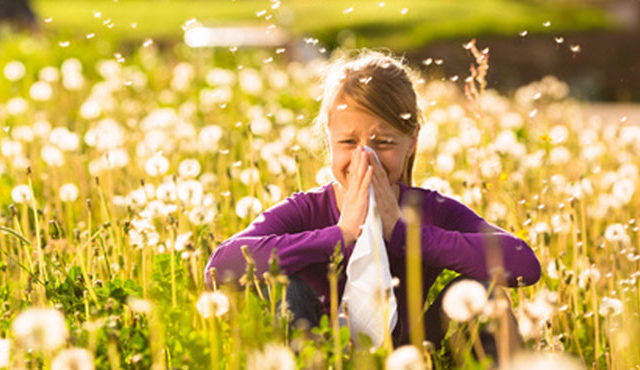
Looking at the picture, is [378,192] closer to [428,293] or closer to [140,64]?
[428,293]

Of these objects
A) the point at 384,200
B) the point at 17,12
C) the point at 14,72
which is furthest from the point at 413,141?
the point at 17,12

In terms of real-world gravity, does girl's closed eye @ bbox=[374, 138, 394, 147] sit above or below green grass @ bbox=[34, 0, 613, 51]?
above

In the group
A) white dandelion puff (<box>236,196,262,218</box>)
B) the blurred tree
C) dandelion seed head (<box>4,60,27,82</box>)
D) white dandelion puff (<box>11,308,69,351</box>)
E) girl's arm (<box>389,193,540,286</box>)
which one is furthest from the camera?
the blurred tree

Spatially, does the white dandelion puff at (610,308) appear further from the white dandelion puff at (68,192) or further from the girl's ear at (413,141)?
the white dandelion puff at (68,192)

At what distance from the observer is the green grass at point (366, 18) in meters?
14.9

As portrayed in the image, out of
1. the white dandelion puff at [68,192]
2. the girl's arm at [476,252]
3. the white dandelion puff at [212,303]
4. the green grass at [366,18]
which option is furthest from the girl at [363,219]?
the green grass at [366,18]

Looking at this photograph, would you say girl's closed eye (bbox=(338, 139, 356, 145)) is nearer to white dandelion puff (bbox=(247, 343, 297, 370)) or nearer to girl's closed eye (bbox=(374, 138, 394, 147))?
girl's closed eye (bbox=(374, 138, 394, 147))

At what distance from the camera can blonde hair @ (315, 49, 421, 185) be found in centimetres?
217

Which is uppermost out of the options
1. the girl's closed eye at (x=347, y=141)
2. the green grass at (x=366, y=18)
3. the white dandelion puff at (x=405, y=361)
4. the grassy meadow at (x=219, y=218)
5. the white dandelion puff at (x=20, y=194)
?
the girl's closed eye at (x=347, y=141)

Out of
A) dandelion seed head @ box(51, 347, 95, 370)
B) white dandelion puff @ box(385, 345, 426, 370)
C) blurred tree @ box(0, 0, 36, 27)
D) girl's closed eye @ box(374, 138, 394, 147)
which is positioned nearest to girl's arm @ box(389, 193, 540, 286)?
girl's closed eye @ box(374, 138, 394, 147)

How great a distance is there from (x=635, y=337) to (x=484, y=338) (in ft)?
1.18

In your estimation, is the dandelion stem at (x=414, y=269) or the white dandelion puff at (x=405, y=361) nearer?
the white dandelion puff at (x=405, y=361)

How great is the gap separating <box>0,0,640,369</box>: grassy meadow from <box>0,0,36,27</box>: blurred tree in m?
6.22

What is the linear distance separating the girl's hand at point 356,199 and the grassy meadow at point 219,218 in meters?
0.24
